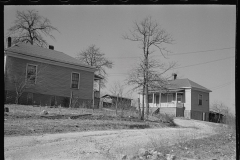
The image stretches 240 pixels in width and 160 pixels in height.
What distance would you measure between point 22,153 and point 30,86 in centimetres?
Result: 1433

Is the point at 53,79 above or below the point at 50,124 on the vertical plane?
above

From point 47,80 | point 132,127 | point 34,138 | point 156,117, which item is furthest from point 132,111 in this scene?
point 34,138

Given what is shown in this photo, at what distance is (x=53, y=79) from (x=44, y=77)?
0.82m

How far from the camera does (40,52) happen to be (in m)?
21.8

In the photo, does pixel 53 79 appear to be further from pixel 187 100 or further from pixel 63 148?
pixel 187 100

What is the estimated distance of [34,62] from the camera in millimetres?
21016

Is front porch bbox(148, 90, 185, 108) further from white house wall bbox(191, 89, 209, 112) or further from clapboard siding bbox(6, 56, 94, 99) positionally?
clapboard siding bbox(6, 56, 94, 99)

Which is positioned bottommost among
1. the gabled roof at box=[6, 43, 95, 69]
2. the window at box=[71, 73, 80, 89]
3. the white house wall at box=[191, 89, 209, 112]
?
the white house wall at box=[191, 89, 209, 112]

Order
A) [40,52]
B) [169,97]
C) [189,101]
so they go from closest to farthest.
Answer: [40,52] < [189,101] < [169,97]

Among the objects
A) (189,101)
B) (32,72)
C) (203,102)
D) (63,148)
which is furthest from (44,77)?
(203,102)

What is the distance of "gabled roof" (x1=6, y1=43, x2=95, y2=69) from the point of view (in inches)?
800

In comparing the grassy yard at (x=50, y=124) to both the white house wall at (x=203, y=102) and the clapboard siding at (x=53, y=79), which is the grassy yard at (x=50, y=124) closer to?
the clapboard siding at (x=53, y=79)

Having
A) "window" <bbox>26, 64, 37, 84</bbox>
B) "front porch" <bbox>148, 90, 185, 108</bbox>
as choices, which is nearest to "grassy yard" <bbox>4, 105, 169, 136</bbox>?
"window" <bbox>26, 64, 37, 84</bbox>
